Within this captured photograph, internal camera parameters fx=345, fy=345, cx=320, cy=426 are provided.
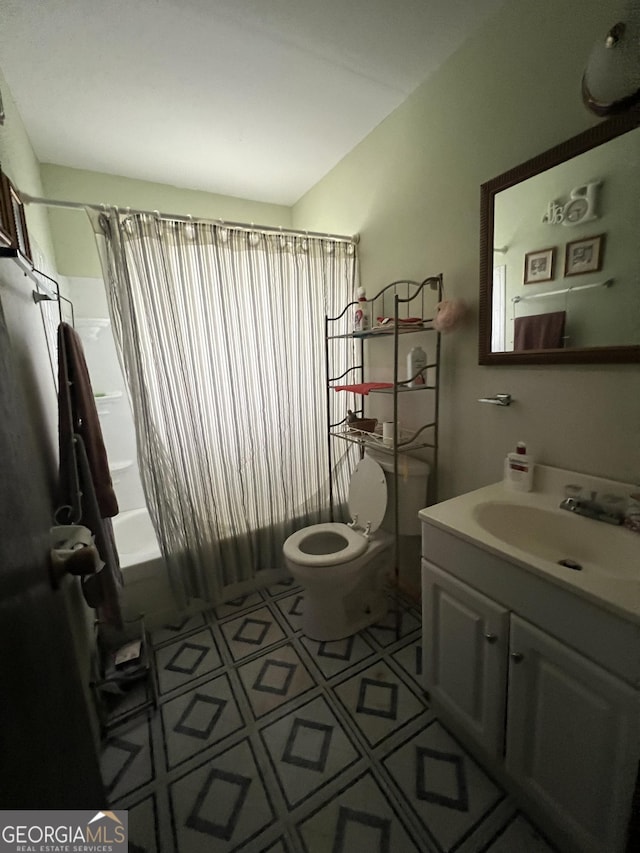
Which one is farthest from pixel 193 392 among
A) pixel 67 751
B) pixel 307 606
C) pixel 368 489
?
pixel 67 751

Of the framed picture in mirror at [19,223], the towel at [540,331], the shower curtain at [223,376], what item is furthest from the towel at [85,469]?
the towel at [540,331]

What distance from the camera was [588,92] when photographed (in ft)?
3.12

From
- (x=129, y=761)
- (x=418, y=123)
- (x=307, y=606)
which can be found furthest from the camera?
(x=307, y=606)

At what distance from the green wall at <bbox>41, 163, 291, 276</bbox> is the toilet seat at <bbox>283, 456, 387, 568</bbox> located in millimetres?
2018

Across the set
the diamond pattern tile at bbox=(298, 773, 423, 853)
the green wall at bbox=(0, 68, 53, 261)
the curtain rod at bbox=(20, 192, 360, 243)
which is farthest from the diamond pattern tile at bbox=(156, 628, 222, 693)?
the curtain rod at bbox=(20, 192, 360, 243)

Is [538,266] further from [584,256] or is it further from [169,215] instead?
[169,215]

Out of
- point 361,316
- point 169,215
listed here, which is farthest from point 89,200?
point 361,316

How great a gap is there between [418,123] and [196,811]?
9.08 ft

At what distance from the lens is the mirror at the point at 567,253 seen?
39.6 inches

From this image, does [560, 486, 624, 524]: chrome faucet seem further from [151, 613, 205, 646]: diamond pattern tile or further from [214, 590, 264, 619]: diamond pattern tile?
[151, 613, 205, 646]: diamond pattern tile

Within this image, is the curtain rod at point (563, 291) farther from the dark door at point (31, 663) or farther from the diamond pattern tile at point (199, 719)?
the diamond pattern tile at point (199, 719)

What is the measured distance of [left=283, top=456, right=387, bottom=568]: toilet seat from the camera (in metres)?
1.66

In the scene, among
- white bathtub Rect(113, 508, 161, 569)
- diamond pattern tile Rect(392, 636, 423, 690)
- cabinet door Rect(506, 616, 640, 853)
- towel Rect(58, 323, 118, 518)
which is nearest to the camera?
cabinet door Rect(506, 616, 640, 853)

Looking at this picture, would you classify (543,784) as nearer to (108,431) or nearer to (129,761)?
(129,761)
